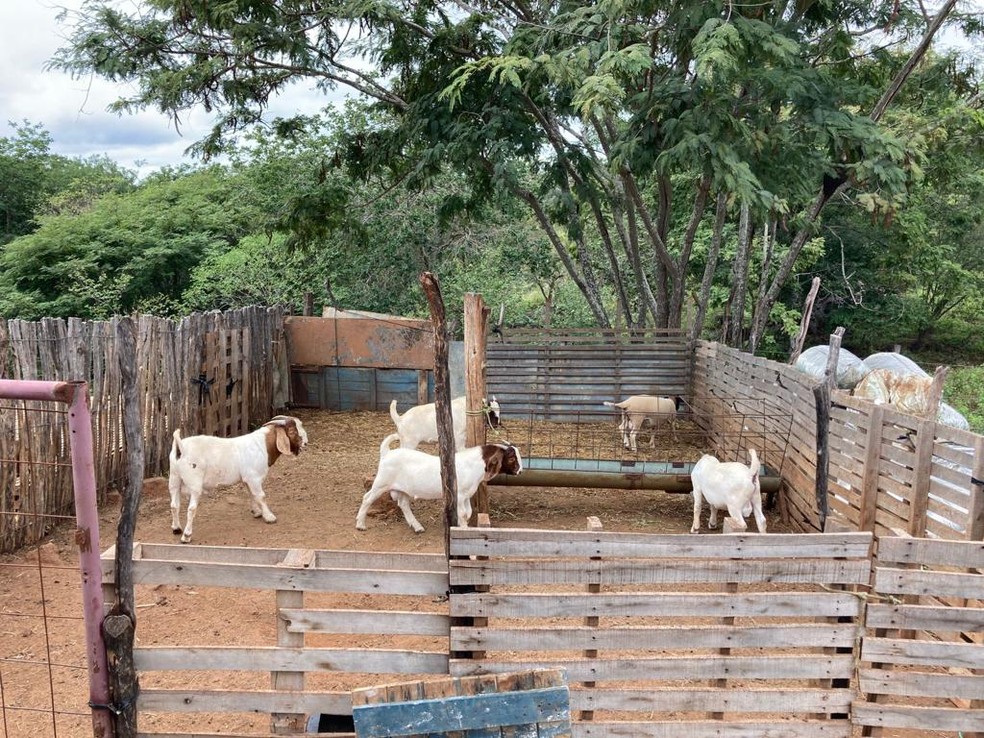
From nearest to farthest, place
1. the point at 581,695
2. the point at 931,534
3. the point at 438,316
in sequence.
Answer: the point at 581,695, the point at 438,316, the point at 931,534

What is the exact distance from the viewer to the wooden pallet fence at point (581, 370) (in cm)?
1348

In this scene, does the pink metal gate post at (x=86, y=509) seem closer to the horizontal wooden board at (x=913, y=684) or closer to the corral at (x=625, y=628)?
the corral at (x=625, y=628)

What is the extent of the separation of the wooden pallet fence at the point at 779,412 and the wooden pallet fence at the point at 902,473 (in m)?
0.51

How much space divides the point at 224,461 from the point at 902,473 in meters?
6.15

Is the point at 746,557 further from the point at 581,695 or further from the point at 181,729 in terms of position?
the point at 181,729

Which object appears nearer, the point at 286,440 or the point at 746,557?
the point at 746,557

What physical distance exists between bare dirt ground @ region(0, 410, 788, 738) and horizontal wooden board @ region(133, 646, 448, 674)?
765mm

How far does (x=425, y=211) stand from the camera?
17422 mm

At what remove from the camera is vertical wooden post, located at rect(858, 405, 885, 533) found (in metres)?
6.27

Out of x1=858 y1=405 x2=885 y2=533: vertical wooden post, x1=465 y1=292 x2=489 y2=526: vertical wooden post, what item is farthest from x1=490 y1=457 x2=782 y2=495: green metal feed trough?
x1=858 y1=405 x2=885 y2=533: vertical wooden post

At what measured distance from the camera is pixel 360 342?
539 inches

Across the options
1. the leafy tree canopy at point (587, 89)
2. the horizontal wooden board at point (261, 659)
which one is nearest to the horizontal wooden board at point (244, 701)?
the horizontal wooden board at point (261, 659)

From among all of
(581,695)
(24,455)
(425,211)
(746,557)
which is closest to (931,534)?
(746,557)

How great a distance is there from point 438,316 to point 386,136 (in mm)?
9582
